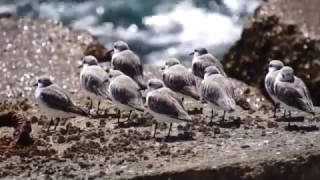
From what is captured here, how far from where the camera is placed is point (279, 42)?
18297 mm

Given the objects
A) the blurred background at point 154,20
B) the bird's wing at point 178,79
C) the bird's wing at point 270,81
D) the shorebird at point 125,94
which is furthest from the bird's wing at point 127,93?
the blurred background at point 154,20

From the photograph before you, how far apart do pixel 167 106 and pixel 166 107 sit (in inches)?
0.7

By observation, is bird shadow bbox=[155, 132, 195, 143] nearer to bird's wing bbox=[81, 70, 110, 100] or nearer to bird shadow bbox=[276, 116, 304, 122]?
bird's wing bbox=[81, 70, 110, 100]

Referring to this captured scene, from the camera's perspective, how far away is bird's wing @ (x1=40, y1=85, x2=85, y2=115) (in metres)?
13.0

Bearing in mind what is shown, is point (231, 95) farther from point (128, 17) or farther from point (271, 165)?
point (128, 17)

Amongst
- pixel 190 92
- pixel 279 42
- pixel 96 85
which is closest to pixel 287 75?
pixel 190 92

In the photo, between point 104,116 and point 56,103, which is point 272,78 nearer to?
point 104,116

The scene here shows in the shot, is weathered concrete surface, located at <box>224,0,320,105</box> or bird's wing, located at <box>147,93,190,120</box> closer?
bird's wing, located at <box>147,93,190,120</box>

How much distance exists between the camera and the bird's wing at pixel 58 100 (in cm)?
1302

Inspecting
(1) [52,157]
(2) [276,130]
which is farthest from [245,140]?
(1) [52,157]

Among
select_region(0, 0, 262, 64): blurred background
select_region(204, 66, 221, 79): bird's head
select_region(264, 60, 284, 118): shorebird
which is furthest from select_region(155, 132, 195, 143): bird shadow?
select_region(0, 0, 262, 64): blurred background

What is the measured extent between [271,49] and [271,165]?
282 inches

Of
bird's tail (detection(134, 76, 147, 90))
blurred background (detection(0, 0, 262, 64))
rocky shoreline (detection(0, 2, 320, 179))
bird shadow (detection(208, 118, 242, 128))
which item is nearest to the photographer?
rocky shoreline (detection(0, 2, 320, 179))

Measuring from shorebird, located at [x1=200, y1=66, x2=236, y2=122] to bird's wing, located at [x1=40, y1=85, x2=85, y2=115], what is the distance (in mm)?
1604
